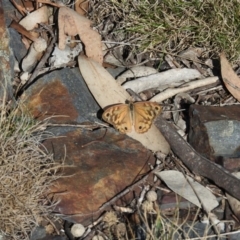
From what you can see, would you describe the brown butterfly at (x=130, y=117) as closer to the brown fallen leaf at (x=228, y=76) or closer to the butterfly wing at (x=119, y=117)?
the butterfly wing at (x=119, y=117)

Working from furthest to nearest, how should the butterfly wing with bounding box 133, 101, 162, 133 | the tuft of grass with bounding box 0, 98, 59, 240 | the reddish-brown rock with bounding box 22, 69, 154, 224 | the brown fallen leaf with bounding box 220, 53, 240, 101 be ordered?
the brown fallen leaf with bounding box 220, 53, 240, 101 → the butterfly wing with bounding box 133, 101, 162, 133 → the reddish-brown rock with bounding box 22, 69, 154, 224 → the tuft of grass with bounding box 0, 98, 59, 240

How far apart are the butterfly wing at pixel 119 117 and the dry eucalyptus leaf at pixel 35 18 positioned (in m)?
0.87

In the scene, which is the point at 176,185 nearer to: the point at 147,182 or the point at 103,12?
the point at 147,182

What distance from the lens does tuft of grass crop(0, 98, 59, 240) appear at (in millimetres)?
3223

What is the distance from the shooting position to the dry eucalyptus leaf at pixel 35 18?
4188 millimetres

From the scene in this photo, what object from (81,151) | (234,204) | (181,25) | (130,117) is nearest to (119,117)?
(130,117)

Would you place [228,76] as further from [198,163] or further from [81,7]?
[81,7]

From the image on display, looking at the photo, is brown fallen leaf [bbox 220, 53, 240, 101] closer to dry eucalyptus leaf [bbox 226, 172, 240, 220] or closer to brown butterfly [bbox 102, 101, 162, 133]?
brown butterfly [bbox 102, 101, 162, 133]

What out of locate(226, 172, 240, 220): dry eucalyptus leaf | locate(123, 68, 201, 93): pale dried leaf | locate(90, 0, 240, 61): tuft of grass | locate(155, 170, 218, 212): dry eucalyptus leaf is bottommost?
locate(226, 172, 240, 220): dry eucalyptus leaf

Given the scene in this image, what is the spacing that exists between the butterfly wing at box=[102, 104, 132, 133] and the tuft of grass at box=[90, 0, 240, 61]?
0.63 meters

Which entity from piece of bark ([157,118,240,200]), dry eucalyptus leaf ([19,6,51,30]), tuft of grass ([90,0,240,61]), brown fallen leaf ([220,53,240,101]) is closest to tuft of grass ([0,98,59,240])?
piece of bark ([157,118,240,200])

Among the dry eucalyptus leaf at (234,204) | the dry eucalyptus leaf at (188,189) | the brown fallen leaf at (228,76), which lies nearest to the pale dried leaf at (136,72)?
the brown fallen leaf at (228,76)

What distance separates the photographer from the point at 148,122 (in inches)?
143

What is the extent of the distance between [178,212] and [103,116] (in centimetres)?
70
